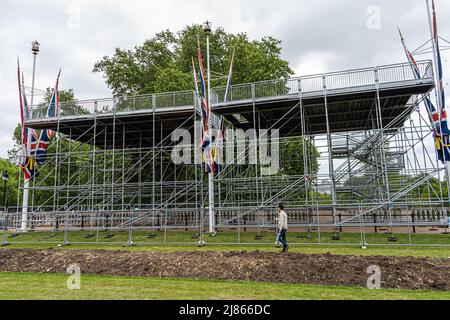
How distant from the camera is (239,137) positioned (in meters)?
25.5

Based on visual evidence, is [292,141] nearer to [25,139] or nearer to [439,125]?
[439,125]

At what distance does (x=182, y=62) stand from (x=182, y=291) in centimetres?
3143

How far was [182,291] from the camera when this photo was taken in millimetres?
7832

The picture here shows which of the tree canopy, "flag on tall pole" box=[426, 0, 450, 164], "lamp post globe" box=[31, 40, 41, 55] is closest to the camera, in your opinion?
"flag on tall pole" box=[426, 0, 450, 164]

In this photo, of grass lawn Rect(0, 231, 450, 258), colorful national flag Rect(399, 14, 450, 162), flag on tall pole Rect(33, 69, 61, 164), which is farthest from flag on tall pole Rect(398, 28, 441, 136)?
flag on tall pole Rect(33, 69, 61, 164)

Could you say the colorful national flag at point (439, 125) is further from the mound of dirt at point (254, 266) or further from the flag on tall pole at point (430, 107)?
the mound of dirt at point (254, 266)

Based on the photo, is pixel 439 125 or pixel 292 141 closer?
pixel 439 125

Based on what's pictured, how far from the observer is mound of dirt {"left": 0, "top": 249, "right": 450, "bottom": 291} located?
27.1 feet

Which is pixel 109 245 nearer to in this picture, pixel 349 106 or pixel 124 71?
pixel 349 106

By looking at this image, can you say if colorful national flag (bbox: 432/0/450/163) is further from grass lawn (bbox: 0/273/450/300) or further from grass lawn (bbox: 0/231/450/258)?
grass lawn (bbox: 0/273/450/300)

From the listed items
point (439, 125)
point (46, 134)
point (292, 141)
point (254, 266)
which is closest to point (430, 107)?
point (439, 125)

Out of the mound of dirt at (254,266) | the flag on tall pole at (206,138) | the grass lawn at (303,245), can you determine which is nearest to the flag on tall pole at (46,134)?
the grass lawn at (303,245)

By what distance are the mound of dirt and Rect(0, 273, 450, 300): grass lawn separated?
0.46 m
